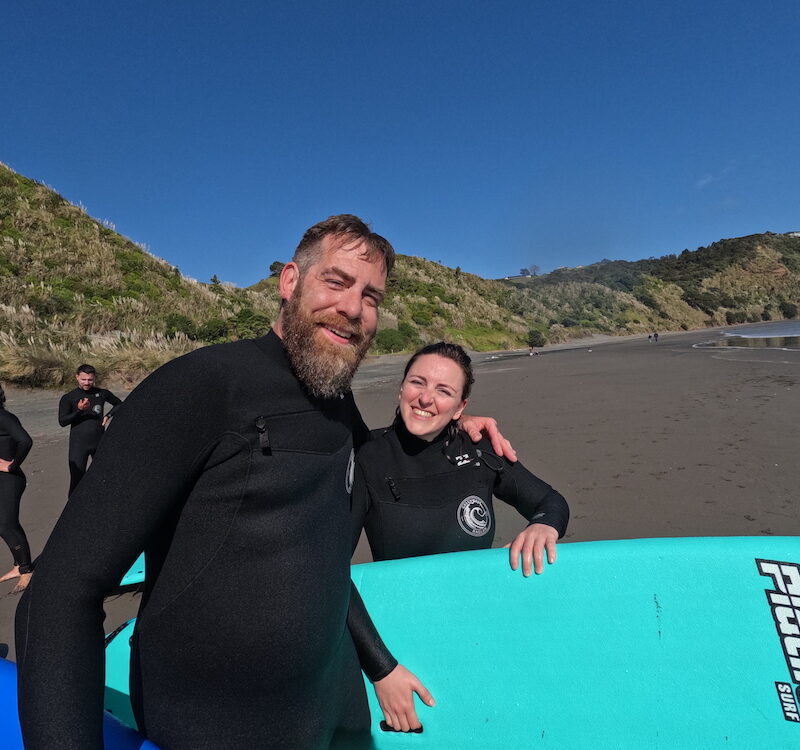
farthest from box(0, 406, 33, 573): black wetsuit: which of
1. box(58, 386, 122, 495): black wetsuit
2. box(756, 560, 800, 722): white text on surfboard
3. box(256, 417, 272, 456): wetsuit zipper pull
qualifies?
box(756, 560, 800, 722): white text on surfboard

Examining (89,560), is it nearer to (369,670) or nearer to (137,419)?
(137,419)

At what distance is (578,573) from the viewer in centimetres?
189

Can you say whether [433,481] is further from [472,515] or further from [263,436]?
[263,436]

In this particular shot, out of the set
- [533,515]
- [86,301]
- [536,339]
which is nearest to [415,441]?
[533,515]

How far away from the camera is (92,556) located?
0.78 metres

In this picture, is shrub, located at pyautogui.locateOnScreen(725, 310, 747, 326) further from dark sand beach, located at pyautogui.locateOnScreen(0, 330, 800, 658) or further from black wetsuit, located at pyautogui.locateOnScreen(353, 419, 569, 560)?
black wetsuit, located at pyautogui.locateOnScreen(353, 419, 569, 560)

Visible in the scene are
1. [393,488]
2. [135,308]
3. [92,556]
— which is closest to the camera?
[92,556]

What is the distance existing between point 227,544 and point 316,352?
0.48 meters

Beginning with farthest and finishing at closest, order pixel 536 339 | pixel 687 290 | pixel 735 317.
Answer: pixel 687 290 → pixel 735 317 → pixel 536 339

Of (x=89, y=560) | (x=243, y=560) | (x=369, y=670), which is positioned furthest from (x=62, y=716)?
(x=369, y=670)

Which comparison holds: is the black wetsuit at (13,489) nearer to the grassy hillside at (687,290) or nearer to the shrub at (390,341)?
the shrub at (390,341)

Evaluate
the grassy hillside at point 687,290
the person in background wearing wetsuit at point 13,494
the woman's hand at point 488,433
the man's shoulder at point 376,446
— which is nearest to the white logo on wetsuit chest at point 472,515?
the woman's hand at point 488,433

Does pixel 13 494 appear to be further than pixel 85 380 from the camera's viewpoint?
No

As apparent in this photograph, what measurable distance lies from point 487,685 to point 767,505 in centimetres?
317
